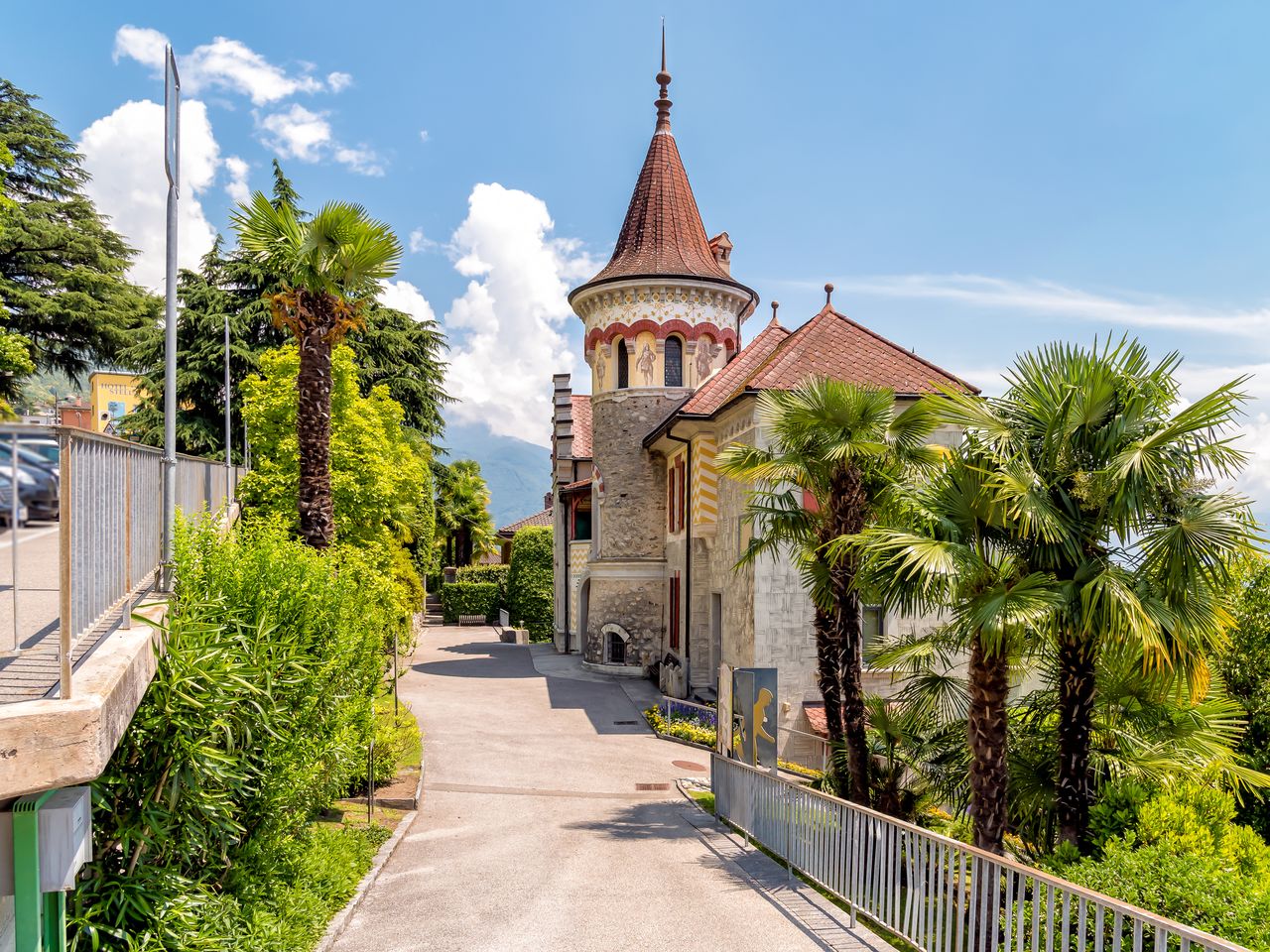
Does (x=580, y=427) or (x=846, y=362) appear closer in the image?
(x=846, y=362)

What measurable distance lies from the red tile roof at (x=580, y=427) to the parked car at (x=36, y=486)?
3360 centimetres

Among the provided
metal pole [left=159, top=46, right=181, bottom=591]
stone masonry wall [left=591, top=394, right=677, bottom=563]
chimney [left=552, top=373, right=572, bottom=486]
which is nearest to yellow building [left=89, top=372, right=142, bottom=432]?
chimney [left=552, top=373, right=572, bottom=486]

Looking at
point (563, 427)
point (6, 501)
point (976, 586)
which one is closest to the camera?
point (6, 501)

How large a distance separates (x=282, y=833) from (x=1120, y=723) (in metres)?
9.28

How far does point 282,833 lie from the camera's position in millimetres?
9516

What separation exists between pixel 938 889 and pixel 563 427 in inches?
1245

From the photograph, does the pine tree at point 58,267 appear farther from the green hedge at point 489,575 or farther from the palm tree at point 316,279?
the green hedge at point 489,575

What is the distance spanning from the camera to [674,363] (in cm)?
2966

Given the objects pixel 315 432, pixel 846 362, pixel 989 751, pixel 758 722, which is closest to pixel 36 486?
pixel 989 751

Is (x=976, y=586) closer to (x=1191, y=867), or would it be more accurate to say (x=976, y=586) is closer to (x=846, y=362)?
(x=1191, y=867)

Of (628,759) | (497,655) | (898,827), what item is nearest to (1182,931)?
(898,827)

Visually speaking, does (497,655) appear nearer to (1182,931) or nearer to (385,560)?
(385,560)

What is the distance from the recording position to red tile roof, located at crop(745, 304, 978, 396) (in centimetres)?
2094

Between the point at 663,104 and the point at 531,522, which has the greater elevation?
the point at 663,104
